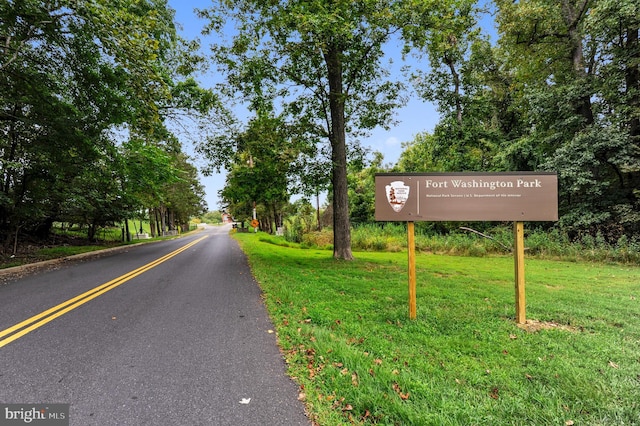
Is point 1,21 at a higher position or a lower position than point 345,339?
higher

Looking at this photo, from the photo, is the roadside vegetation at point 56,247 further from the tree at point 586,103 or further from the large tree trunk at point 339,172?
the tree at point 586,103

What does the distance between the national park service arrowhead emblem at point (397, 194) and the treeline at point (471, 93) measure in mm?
4813

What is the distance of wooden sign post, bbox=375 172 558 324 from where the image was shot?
15.1ft

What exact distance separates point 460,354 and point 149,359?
11.5 feet

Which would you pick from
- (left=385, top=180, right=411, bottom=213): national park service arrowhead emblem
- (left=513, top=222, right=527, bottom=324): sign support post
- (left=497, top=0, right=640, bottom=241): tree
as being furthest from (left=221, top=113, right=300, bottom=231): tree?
(left=497, top=0, right=640, bottom=241): tree

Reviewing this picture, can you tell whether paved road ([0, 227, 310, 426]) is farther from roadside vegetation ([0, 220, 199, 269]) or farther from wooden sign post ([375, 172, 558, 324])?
roadside vegetation ([0, 220, 199, 269])

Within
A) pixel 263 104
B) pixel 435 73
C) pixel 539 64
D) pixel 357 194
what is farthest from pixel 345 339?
pixel 357 194

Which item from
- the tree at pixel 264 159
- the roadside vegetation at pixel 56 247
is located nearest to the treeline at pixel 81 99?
the roadside vegetation at pixel 56 247

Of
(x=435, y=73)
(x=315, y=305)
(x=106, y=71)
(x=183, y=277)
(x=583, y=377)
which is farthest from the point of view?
(x=435, y=73)

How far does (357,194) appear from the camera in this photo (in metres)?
29.3

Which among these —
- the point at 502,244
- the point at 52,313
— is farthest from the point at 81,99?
the point at 502,244

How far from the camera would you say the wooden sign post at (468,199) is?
461 centimetres

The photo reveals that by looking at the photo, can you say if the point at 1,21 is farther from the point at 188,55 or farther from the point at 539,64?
the point at 539,64

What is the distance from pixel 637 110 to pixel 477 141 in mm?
8274
